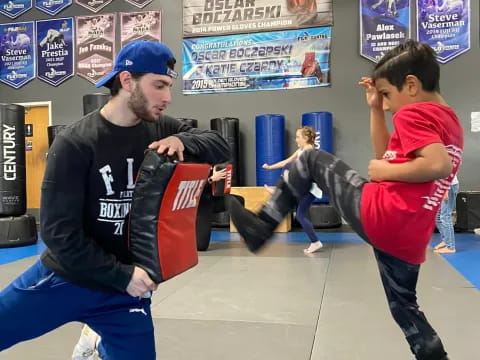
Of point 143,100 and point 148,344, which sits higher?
point 143,100

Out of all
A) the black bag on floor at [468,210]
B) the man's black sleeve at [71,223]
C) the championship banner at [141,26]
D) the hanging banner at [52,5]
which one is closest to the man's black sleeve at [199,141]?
the man's black sleeve at [71,223]

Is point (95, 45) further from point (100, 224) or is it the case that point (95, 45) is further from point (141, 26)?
point (100, 224)

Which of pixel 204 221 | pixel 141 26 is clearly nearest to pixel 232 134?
pixel 204 221

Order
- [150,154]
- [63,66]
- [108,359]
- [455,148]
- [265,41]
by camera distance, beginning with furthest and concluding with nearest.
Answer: [63,66]
[265,41]
[455,148]
[108,359]
[150,154]

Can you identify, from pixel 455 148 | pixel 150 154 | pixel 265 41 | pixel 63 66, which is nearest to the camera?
pixel 150 154

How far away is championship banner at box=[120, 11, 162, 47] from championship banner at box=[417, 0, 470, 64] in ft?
15.7

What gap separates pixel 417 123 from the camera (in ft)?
5.12

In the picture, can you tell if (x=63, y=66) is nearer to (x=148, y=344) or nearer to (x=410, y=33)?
(x=410, y=33)

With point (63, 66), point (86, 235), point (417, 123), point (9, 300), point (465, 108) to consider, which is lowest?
Answer: point (9, 300)

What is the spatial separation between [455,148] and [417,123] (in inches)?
9.5

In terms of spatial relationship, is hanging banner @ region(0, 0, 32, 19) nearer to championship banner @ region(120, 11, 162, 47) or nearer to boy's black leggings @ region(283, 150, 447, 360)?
championship banner @ region(120, 11, 162, 47)

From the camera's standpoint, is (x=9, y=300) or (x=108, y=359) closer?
(x=9, y=300)

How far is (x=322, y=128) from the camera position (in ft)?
25.2

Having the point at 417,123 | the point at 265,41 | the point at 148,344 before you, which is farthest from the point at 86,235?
the point at 265,41
